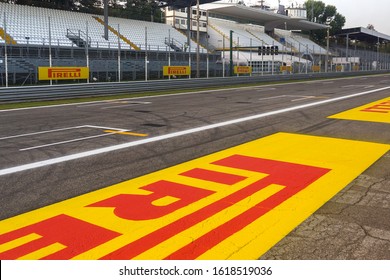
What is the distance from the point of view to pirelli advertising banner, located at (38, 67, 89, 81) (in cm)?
2155

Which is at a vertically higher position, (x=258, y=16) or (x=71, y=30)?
(x=258, y=16)

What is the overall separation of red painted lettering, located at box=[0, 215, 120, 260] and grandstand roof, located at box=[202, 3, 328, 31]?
2469 inches

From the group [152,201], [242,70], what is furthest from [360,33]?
[152,201]

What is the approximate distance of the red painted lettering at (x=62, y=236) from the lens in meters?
3.57

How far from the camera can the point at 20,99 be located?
18375 millimetres

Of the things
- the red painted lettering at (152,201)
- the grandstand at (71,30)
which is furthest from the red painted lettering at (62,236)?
the grandstand at (71,30)

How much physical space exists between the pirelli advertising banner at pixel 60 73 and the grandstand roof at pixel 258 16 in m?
44.2

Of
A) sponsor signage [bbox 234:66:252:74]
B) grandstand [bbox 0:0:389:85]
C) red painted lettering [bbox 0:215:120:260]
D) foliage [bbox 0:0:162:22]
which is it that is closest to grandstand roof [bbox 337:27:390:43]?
grandstand [bbox 0:0:389:85]

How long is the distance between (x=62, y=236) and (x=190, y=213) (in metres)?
1.40

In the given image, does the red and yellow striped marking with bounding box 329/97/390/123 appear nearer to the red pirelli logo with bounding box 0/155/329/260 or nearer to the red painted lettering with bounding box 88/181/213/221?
the red pirelli logo with bounding box 0/155/329/260

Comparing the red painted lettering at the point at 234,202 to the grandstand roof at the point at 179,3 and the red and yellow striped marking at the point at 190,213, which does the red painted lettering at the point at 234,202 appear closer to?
the red and yellow striped marking at the point at 190,213

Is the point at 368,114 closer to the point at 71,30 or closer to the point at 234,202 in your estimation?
the point at 234,202

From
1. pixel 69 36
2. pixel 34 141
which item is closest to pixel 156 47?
pixel 69 36

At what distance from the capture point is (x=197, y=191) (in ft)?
17.7
